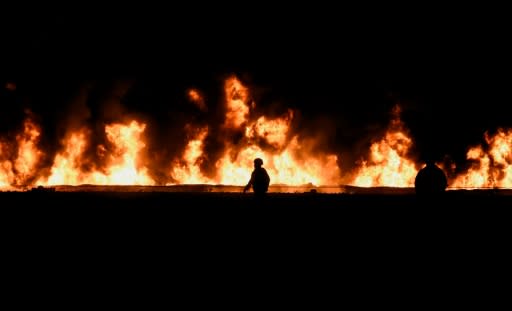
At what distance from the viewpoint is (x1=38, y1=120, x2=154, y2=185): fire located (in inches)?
756

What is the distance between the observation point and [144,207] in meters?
9.05

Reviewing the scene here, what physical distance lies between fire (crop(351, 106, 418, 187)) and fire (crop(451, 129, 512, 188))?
2.04m

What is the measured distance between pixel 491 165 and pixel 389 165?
12.6 ft

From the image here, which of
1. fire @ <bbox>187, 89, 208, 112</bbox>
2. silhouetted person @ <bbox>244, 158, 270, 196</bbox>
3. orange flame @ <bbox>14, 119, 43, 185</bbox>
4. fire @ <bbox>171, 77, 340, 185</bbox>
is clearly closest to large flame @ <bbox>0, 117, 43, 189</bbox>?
orange flame @ <bbox>14, 119, 43, 185</bbox>

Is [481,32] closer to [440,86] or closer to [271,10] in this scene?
[440,86]

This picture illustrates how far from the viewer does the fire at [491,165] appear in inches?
722

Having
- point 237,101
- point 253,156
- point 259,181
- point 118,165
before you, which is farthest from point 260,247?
point 118,165

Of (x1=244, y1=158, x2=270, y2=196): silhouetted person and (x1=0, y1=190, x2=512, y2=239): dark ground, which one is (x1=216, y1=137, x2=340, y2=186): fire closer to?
(x1=244, y1=158, x2=270, y2=196): silhouetted person

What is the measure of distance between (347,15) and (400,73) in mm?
3097

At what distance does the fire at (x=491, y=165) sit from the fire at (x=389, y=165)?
204 centimetres

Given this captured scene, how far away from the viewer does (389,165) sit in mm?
18266

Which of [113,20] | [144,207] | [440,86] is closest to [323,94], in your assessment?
[440,86]

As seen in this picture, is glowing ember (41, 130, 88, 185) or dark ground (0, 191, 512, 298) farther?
glowing ember (41, 130, 88, 185)

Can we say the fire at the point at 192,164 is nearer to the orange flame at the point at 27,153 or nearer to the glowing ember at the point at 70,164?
the glowing ember at the point at 70,164
